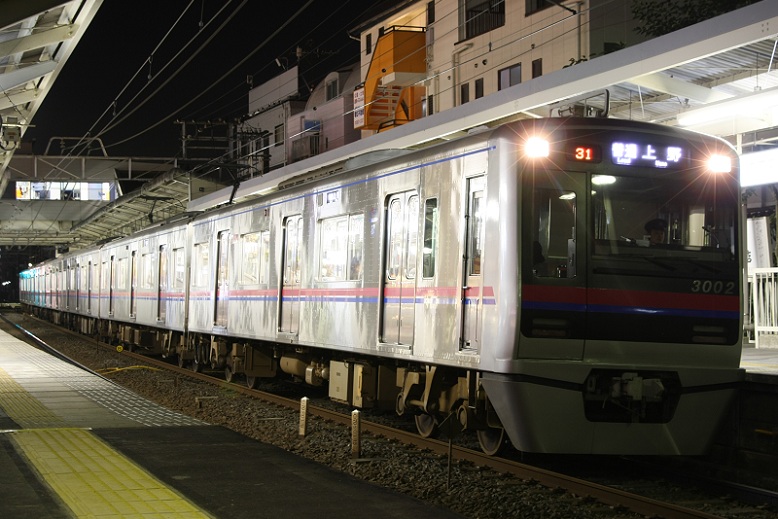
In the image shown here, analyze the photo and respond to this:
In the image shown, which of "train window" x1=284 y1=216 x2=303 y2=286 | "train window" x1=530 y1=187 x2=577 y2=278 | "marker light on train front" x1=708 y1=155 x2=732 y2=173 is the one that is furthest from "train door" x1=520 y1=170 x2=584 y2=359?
"train window" x1=284 y1=216 x2=303 y2=286

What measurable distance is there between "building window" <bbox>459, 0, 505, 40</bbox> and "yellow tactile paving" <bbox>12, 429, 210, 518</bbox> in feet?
71.3

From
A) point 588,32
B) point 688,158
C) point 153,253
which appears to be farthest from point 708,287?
point 588,32

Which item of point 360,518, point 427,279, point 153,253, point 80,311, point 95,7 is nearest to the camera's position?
point 360,518

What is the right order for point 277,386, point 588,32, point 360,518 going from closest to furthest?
1. point 360,518
2. point 277,386
3. point 588,32

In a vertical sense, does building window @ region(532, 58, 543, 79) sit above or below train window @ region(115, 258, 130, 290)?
above

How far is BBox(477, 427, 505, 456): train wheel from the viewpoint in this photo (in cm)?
851

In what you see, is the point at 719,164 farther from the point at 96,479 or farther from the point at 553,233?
the point at 96,479

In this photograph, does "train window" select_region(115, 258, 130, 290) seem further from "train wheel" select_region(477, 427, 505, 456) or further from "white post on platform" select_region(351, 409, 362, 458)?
"train wheel" select_region(477, 427, 505, 456)

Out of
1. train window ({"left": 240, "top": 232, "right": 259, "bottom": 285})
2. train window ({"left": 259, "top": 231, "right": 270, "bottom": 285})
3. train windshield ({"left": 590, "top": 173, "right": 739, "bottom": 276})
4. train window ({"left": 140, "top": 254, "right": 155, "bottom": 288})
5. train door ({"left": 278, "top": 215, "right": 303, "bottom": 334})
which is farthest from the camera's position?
train window ({"left": 140, "top": 254, "right": 155, "bottom": 288})

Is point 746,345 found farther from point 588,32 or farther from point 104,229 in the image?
point 104,229

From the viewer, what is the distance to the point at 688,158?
799 centimetres

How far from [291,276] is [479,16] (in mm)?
19212

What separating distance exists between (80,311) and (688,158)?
2968cm

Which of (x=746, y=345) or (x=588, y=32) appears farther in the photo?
(x=588, y=32)
